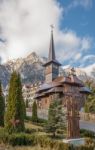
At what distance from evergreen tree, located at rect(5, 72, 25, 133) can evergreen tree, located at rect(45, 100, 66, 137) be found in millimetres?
5336

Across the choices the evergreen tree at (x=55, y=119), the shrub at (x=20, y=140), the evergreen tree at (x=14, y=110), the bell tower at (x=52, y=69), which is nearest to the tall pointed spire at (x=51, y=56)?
the bell tower at (x=52, y=69)

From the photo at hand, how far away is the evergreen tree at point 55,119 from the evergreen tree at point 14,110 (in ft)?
17.5

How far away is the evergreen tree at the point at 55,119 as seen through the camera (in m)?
34.2

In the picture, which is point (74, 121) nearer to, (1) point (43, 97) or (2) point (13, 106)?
(2) point (13, 106)

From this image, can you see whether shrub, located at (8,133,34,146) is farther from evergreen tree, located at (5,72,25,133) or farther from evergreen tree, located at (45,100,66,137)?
evergreen tree, located at (45,100,66,137)

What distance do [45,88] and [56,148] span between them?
196 ft

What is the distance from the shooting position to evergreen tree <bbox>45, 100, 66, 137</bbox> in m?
34.2

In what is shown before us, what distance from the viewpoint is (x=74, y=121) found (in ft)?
89.0

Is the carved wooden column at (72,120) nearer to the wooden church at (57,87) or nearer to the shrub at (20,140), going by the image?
the shrub at (20,140)

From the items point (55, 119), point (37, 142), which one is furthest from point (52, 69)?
point (37, 142)

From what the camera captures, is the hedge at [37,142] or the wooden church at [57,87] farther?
the wooden church at [57,87]

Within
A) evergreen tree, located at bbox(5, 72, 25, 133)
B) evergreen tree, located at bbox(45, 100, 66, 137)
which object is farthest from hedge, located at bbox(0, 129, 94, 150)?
evergreen tree, located at bbox(45, 100, 66, 137)

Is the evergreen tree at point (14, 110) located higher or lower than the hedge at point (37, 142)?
higher

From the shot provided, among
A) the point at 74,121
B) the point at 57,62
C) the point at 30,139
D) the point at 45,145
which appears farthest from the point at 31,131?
the point at 57,62
